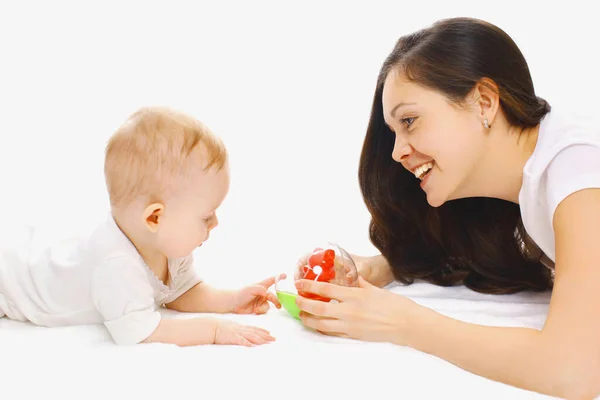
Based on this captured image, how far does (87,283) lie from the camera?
61.5 inches

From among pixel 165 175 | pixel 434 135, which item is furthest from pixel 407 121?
pixel 165 175

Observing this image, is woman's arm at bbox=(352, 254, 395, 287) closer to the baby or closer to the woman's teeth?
the woman's teeth

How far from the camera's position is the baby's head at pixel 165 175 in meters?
1.45

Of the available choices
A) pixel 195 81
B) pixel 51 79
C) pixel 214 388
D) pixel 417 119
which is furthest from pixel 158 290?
pixel 51 79

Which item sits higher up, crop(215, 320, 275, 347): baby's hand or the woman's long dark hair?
the woman's long dark hair

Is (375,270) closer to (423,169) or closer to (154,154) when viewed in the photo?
(423,169)

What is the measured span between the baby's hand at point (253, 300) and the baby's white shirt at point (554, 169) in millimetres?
645

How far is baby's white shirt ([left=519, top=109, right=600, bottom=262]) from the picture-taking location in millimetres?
1439

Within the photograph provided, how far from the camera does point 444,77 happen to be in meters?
1.56

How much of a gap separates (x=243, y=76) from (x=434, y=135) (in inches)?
54.1

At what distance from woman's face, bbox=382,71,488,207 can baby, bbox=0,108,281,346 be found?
420 mm

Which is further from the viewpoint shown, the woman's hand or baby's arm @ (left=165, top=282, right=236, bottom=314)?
baby's arm @ (left=165, top=282, right=236, bottom=314)

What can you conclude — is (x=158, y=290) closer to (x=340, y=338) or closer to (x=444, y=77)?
(x=340, y=338)

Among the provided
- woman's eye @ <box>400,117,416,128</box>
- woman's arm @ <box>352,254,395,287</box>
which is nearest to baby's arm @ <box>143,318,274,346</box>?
woman's arm @ <box>352,254,395,287</box>
